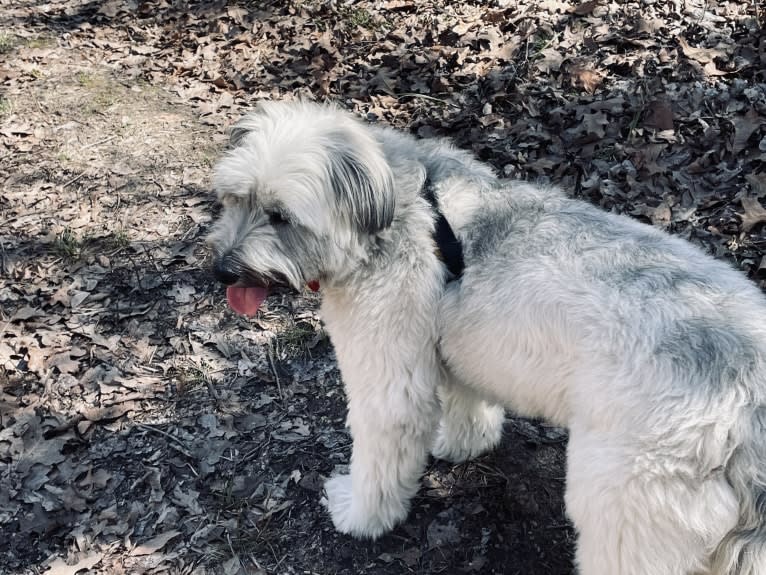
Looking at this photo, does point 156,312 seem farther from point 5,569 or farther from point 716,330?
point 716,330

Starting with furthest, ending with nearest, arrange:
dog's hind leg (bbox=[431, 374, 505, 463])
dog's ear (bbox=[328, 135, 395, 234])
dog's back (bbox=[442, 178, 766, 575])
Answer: dog's hind leg (bbox=[431, 374, 505, 463]), dog's ear (bbox=[328, 135, 395, 234]), dog's back (bbox=[442, 178, 766, 575])

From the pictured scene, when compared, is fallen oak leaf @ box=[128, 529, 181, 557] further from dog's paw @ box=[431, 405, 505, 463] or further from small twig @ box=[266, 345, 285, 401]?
dog's paw @ box=[431, 405, 505, 463]

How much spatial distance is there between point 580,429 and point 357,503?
5.18 ft

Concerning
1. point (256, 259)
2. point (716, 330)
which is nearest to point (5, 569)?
point (256, 259)

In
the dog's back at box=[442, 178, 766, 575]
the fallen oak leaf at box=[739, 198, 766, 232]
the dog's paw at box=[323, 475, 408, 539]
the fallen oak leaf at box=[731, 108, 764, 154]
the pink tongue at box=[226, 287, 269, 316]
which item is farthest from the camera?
the fallen oak leaf at box=[731, 108, 764, 154]

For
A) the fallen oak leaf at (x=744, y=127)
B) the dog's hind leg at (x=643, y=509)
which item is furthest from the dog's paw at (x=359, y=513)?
the fallen oak leaf at (x=744, y=127)

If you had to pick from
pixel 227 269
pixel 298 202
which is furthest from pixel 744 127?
pixel 227 269

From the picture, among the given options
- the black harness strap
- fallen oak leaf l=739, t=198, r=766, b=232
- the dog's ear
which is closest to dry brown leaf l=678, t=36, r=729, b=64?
fallen oak leaf l=739, t=198, r=766, b=232

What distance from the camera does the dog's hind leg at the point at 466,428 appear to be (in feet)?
13.0

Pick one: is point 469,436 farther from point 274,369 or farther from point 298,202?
point 298,202

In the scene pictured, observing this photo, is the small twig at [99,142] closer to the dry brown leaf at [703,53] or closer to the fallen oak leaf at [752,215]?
the dry brown leaf at [703,53]

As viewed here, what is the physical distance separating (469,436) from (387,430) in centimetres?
96

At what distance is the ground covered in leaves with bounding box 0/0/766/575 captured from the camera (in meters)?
3.87

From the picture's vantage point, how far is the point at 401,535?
3.78m
